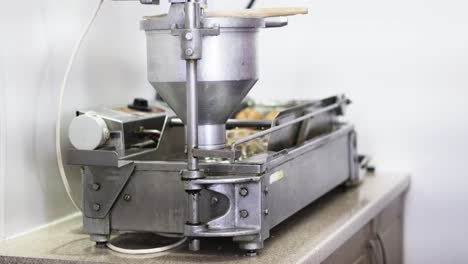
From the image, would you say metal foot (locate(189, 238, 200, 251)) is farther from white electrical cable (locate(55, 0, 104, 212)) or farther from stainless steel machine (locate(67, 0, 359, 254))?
white electrical cable (locate(55, 0, 104, 212))

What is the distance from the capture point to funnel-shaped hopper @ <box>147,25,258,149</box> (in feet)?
4.84

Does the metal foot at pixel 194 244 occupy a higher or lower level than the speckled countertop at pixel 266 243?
higher

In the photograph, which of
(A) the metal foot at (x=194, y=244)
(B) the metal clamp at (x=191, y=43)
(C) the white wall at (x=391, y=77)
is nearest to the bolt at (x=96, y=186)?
(A) the metal foot at (x=194, y=244)

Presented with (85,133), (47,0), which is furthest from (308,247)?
(47,0)

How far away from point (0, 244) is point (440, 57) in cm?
141

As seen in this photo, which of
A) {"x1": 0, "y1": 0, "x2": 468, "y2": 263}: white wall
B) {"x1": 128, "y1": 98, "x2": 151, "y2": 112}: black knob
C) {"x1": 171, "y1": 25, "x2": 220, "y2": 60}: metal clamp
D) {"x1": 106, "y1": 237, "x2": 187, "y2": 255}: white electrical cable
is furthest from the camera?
{"x1": 0, "y1": 0, "x2": 468, "y2": 263}: white wall

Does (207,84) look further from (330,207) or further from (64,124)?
(330,207)

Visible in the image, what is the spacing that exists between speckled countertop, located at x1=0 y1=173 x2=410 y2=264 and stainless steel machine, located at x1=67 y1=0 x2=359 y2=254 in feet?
0.14

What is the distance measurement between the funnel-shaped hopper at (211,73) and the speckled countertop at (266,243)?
0.77 ft

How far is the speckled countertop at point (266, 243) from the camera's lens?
149cm

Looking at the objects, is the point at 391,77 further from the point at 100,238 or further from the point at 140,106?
the point at 100,238

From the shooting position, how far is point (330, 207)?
6.48 ft

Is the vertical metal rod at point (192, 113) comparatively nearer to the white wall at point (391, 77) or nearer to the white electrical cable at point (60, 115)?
the white electrical cable at point (60, 115)

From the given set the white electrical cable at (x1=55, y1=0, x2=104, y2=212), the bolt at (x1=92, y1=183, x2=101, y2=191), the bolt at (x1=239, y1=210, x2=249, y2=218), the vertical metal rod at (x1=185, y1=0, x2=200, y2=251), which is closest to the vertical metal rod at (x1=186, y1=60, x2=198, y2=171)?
the vertical metal rod at (x1=185, y1=0, x2=200, y2=251)
